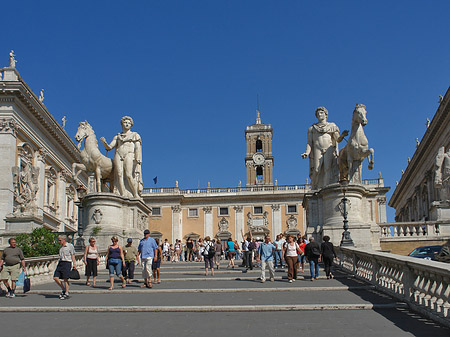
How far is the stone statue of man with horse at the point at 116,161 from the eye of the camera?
21.8 m

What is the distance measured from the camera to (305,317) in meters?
8.66

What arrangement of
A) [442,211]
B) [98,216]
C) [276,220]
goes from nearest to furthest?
[98,216]
[442,211]
[276,220]

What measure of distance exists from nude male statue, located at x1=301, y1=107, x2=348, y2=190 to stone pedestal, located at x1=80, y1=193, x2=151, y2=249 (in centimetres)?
777

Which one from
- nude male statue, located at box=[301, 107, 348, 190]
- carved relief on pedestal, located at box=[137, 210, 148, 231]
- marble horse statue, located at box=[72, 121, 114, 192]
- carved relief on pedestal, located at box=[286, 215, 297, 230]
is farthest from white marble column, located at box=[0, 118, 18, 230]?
carved relief on pedestal, located at box=[286, 215, 297, 230]

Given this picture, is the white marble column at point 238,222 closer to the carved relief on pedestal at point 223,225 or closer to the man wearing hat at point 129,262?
the carved relief on pedestal at point 223,225

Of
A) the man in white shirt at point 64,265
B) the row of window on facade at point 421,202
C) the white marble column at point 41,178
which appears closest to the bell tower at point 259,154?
the row of window on facade at point 421,202

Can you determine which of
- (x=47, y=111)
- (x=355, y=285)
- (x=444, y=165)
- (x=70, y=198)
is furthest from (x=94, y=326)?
(x=70, y=198)

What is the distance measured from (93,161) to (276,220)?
159ft

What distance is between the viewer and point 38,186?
38875mm

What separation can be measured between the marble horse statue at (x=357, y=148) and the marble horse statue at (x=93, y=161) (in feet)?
33.0

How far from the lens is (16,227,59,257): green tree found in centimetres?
2092

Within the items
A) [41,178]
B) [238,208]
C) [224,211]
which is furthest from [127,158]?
[224,211]

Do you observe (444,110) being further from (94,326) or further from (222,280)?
(94,326)

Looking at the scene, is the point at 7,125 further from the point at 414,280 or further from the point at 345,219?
A: the point at 414,280
